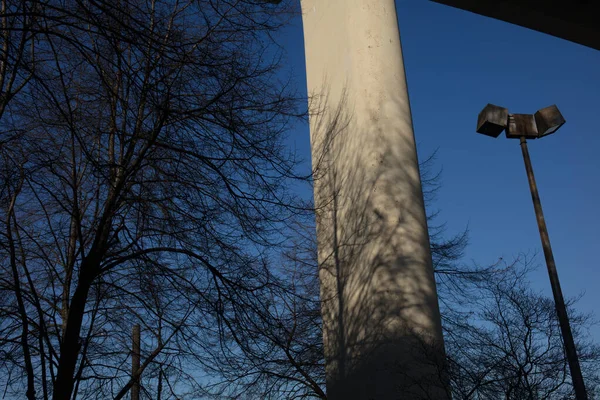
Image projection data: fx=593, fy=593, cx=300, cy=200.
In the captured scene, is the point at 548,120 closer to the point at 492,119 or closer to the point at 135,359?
the point at 492,119

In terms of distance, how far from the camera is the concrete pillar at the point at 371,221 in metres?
6.84

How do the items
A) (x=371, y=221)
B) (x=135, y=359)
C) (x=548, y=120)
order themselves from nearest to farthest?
(x=135, y=359) < (x=371, y=221) < (x=548, y=120)

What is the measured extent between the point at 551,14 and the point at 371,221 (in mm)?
4142

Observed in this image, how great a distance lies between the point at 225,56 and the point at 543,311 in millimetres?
4581

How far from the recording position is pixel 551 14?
144 inches

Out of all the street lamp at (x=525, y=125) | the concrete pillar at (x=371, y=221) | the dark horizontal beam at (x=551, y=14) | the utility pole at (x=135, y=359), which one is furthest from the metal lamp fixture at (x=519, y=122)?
the utility pole at (x=135, y=359)

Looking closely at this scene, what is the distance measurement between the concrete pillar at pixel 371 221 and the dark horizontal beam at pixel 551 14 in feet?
10.8

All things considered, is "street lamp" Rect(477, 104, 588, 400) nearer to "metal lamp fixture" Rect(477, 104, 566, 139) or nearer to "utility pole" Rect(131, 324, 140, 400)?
"metal lamp fixture" Rect(477, 104, 566, 139)

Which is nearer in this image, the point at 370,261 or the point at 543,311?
the point at 543,311

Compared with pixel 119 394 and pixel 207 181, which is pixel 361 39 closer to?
pixel 207 181

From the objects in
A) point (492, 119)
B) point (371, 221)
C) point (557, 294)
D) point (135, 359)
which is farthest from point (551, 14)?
point (135, 359)

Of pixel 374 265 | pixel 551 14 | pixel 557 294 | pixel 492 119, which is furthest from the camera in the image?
pixel 492 119

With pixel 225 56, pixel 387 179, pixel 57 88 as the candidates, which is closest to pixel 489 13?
pixel 225 56

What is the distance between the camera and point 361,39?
840cm
